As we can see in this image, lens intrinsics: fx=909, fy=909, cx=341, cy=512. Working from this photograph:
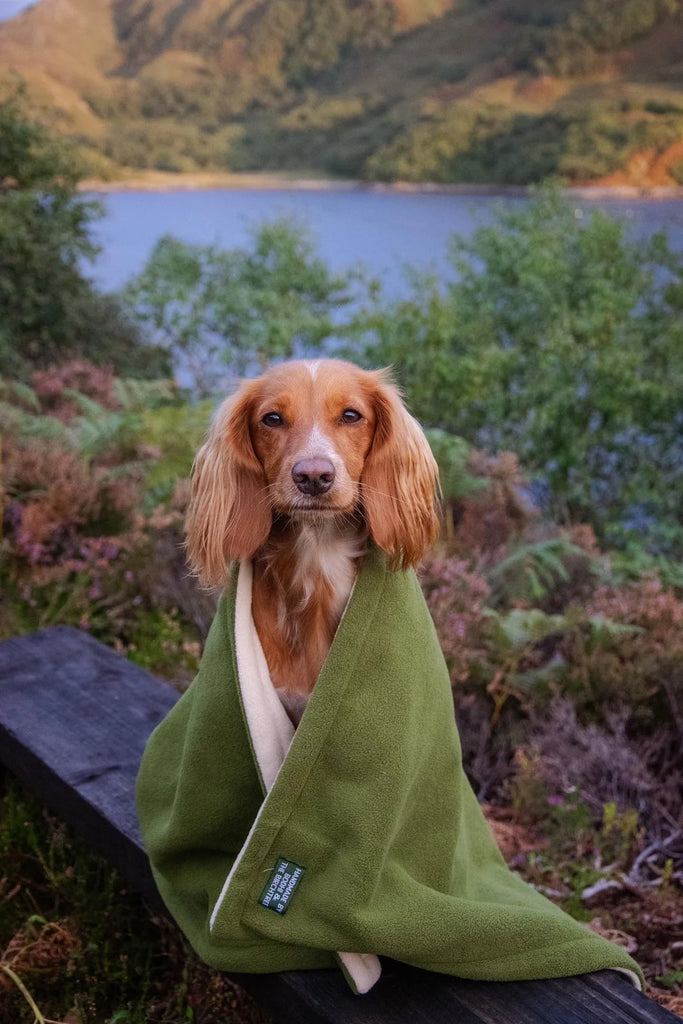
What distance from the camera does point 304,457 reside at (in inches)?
69.6

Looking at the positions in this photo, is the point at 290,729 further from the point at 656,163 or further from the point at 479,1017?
the point at 656,163

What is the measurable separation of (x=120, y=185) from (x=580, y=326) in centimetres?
559

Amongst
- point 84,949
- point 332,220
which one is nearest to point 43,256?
point 332,220

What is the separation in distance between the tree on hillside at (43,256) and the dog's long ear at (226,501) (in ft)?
16.6

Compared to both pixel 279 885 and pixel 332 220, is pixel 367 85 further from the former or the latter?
pixel 279 885

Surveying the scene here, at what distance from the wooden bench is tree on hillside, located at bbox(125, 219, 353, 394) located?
4713 mm

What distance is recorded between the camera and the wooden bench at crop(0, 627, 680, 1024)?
1.73m

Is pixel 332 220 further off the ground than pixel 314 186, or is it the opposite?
pixel 314 186

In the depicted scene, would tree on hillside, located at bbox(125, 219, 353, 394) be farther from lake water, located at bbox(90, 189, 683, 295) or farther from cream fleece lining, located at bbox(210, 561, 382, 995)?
cream fleece lining, located at bbox(210, 561, 382, 995)

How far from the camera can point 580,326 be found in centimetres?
623

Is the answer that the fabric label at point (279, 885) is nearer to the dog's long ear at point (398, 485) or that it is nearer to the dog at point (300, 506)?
the dog at point (300, 506)

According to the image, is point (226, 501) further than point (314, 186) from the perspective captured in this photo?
No

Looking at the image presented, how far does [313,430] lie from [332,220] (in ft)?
25.8

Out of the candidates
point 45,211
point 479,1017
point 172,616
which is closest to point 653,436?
point 172,616
